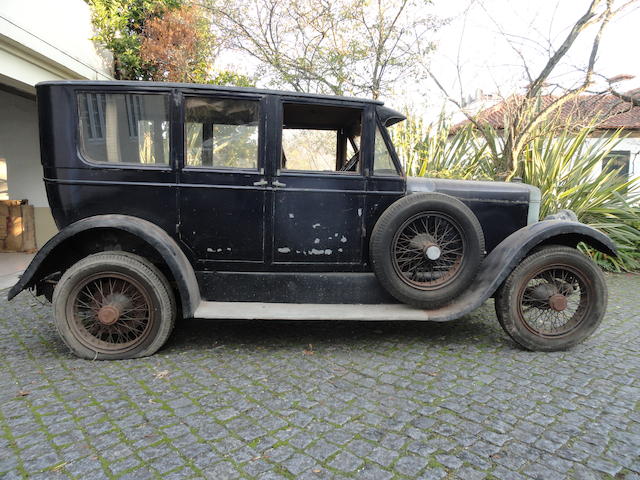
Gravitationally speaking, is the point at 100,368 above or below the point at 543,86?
below

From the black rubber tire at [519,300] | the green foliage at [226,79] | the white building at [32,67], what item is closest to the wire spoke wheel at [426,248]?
the black rubber tire at [519,300]

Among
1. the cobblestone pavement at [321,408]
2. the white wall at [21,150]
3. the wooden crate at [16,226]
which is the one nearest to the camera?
the cobblestone pavement at [321,408]

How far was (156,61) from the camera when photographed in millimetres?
7500

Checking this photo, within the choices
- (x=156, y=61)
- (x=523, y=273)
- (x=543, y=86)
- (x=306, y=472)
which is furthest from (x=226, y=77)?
(x=306, y=472)

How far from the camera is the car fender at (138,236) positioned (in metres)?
2.85

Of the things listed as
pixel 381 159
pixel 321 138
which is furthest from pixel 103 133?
pixel 381 159

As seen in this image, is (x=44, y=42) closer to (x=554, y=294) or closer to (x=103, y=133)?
(x=103, y=133)

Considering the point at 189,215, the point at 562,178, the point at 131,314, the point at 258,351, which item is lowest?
the point at 258,351

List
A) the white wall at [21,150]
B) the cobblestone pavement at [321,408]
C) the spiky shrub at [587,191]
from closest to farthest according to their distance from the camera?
the cobblestone pavement at [321,408], the spiky shrub at [587,191], the white wall at [21,150]

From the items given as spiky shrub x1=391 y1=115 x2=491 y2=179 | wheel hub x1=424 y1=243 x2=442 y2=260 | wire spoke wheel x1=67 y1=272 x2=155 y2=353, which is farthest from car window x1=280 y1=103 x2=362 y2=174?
spiky shrub x1=391 y1=115 x2=491 y2=179

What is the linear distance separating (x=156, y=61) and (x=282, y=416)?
7296 millimetres

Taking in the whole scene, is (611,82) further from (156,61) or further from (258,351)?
(156,61)

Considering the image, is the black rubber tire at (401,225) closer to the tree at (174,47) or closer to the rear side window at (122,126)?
the rear side window at (122,126)

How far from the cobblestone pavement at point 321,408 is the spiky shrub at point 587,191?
12.6 feet
